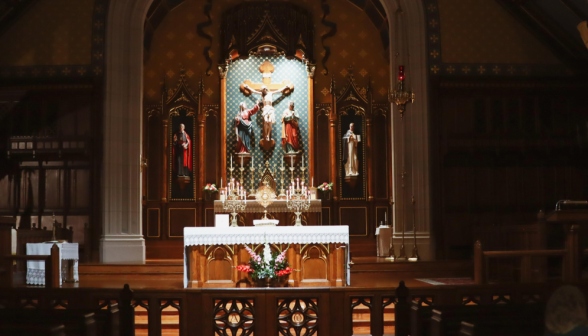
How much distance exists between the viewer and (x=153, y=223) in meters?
14.6

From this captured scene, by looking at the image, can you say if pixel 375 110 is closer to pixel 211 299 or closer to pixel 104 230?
pixel 104 230

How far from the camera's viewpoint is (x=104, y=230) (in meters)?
12.1

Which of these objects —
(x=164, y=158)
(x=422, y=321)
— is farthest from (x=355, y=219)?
(x=422, y=321)

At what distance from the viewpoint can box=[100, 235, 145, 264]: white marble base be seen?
1201 centimetres

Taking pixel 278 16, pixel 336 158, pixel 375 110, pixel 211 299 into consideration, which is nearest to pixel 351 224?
pixel 336 158

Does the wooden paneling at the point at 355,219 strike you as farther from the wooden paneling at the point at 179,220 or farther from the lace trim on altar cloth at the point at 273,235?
the lace trim on altar cloth at the point at 273,235

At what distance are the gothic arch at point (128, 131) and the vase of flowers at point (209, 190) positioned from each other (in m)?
2.04

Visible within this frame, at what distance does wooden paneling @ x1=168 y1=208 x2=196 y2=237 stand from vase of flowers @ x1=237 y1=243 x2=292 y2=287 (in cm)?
599

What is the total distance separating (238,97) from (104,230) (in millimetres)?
4646

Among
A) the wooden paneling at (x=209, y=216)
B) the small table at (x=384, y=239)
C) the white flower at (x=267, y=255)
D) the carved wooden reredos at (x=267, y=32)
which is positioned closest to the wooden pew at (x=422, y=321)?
the white flower at (x=267, y=255)

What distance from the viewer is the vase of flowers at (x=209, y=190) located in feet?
46.8

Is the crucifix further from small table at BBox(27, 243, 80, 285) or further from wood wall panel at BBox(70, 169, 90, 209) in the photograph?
small table at BBox(27, 243, 80, 285)

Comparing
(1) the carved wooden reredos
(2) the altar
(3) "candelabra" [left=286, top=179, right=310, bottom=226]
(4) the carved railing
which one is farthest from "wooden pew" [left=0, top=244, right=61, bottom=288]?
(1) the carved wooden reredos

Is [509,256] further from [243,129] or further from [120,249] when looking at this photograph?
[243,129]
